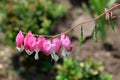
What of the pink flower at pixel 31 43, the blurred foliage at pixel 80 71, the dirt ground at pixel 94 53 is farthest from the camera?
the dirt ground at pixel 94 53

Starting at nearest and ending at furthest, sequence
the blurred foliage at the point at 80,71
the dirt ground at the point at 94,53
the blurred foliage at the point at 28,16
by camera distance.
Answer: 1. the blurred foliage at the point at 80,71
2. the dirt ground at the point at 94,53
3. the blurred foliage at the point at 28,16

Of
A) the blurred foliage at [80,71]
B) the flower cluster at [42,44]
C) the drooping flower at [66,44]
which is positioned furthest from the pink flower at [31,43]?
the blurred foliage at [80,71]

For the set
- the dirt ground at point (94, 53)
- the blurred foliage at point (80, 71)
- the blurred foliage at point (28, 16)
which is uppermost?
the blurred foliage at point (28, 16)

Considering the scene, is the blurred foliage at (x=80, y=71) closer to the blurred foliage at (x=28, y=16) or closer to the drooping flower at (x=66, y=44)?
the blurred foliage at (x=28, y=16)

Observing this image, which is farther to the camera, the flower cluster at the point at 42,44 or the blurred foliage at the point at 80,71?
the blurred foliage at the point at 80,71

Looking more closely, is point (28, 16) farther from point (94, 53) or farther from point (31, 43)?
point (31, 43)

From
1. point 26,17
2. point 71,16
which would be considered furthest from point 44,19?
point 71,16

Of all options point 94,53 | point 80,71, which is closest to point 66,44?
point 80,71

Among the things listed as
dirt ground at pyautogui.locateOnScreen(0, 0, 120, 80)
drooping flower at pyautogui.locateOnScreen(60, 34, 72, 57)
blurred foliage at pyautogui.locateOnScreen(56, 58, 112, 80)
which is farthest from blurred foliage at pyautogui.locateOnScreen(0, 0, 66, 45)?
drooping flower at pyautogui.locateOnScreen(60, 34, 72, 57)
